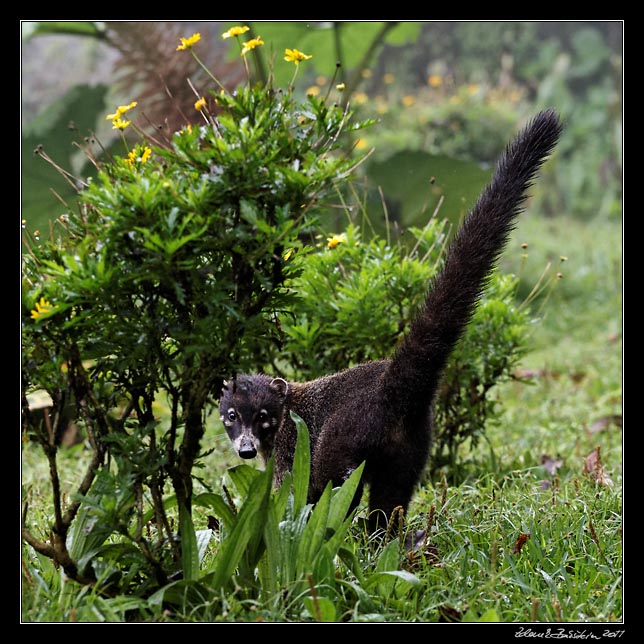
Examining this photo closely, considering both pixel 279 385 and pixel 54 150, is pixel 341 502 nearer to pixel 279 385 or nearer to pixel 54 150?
pixel 279 385

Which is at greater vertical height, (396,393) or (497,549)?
(396,393)

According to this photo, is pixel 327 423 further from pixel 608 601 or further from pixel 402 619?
pixel 608 601

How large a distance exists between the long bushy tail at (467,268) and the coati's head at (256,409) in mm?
868

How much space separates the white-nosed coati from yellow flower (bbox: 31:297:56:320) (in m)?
0.77

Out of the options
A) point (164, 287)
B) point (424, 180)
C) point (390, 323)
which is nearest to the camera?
point (164, 287)

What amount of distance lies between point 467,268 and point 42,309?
170 cm

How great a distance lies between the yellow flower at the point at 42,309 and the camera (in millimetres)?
2717

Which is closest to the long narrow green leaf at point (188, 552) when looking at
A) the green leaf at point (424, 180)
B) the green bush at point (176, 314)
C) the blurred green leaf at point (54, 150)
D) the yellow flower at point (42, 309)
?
the green bush at point (176, 314)

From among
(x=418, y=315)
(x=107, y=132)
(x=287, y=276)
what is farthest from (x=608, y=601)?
(x=107, y=132)

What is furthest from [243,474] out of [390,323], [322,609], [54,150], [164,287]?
[54,150]

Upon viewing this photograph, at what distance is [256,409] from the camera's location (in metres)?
4.50

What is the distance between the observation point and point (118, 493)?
289 cm

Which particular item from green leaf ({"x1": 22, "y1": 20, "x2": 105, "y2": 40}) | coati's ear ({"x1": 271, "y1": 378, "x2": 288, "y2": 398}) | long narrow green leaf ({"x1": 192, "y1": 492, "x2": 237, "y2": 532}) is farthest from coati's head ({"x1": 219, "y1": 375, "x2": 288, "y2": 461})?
green leaf ({"x1": 22, "y1": 20, "x2": 105, "y2": 40})

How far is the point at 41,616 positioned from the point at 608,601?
1.97m
